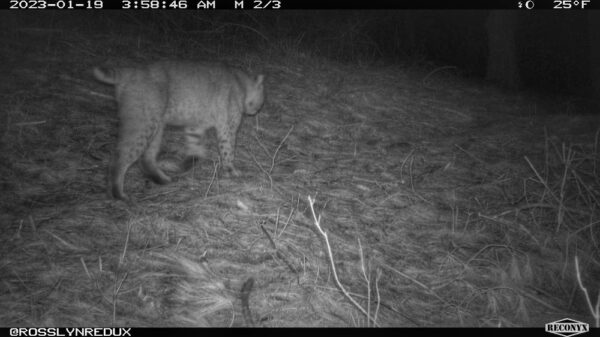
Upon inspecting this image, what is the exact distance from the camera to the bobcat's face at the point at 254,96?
5.82 m

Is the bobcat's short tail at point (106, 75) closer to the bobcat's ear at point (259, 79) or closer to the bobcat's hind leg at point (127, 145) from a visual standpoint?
the bobcat's hind leg at point (127, 145)

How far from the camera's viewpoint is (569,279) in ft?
12.2

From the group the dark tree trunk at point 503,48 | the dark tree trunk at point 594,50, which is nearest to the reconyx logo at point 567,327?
the dark tree trunk at point 503,48

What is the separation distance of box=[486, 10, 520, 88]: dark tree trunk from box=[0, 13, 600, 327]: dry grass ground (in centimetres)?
477

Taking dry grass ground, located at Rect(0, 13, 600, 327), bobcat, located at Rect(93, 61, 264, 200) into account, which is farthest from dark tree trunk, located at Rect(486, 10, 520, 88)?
bobcat, located at Rect(93, 61, 264, 200)

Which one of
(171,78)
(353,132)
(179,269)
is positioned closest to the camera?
(179,269)

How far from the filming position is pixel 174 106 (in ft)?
16.3

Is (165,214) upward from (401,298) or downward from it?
upward

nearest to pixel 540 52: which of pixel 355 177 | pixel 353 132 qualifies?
pixel 353 132

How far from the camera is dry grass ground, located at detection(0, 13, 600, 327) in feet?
10.00

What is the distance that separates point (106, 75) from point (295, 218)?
227cm

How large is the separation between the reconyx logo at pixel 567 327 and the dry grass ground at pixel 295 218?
0.52ft

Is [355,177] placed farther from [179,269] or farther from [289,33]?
[289,33]

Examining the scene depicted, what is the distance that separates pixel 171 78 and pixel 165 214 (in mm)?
1647
